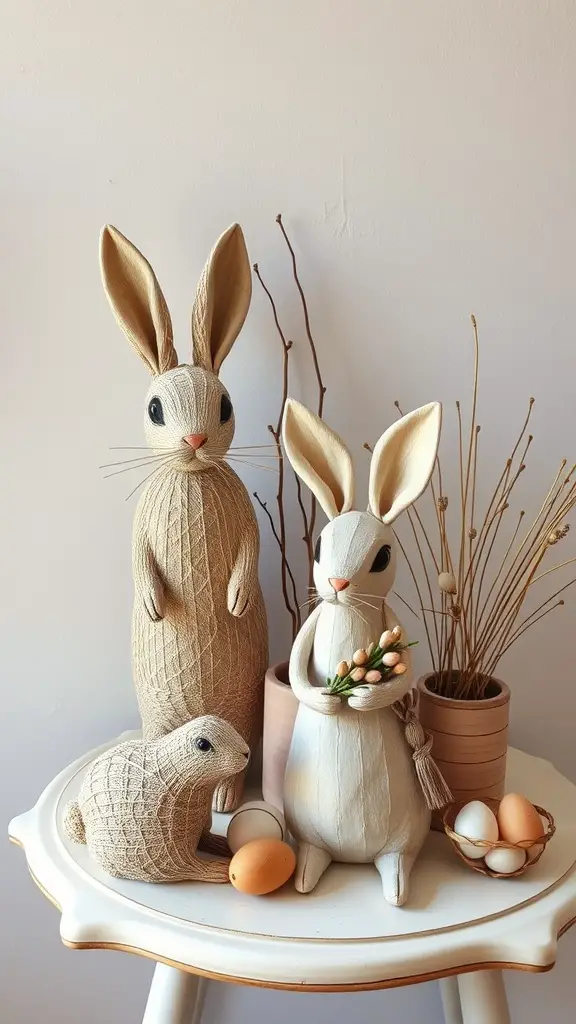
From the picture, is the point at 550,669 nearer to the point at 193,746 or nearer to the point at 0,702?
the point at 193,746

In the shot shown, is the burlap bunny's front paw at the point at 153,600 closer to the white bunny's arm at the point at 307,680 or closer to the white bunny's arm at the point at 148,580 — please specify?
the white bunny's arm at the point at 148,580

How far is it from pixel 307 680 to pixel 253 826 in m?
0.13

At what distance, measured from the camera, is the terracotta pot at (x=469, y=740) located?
673 millimetres

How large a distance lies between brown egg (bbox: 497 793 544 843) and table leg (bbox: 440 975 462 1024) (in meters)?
0.38

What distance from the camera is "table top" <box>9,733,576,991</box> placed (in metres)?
0.53

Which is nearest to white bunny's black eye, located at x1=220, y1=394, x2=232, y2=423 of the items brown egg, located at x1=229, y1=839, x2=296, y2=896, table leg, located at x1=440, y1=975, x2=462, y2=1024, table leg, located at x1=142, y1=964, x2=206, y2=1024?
brown egg, located at x1=229, y1=839, x2=296, y2=896

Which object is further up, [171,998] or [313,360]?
[313,360]

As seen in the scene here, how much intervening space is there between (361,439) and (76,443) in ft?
1.00

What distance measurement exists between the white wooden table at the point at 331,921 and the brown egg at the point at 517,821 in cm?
4

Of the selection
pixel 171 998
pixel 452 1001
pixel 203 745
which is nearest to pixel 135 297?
pixel 203 745

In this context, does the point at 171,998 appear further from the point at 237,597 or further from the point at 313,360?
the point at 313,360

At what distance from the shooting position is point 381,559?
62 centimetres

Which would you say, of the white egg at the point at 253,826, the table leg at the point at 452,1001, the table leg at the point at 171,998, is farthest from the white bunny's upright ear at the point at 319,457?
the table leg at the point at 452,1001

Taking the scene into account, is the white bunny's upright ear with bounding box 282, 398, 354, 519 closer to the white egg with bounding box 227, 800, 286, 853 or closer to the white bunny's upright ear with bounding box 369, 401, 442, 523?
the white bunny's upright ear with bounding box 369, 401, 442, 523
